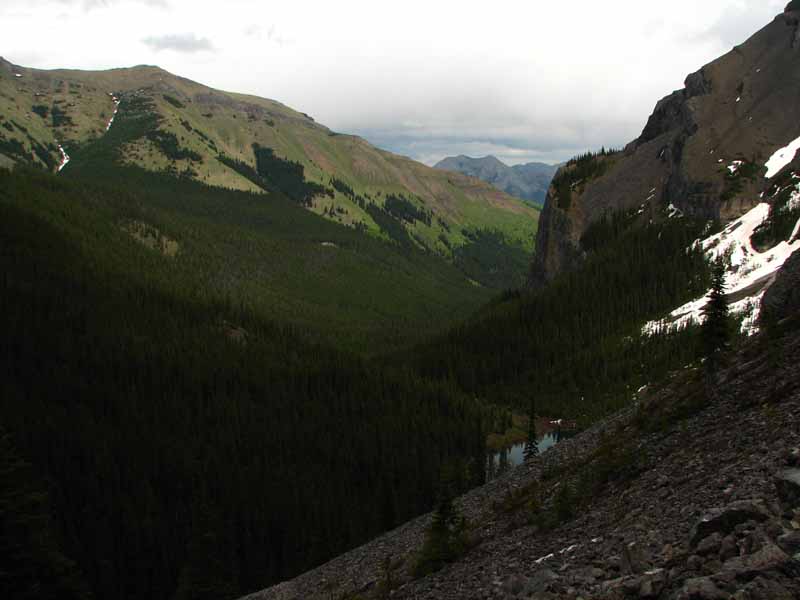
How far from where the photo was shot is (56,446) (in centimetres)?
12594

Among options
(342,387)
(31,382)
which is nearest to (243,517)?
(342,387)

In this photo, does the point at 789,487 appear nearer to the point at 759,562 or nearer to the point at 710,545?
the point at 710,545

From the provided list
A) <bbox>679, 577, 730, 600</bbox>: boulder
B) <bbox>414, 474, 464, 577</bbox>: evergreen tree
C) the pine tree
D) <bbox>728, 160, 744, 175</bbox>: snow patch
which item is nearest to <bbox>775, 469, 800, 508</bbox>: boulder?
<bbox>679, 577, 730, 600</bbox>: boulder

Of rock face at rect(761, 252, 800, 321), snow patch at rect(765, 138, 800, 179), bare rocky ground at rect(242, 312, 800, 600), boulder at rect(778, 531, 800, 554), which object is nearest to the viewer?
boulder at rect(778, 531, 800, 554)

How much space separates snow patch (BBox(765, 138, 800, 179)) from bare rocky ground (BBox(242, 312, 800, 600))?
14535 cm

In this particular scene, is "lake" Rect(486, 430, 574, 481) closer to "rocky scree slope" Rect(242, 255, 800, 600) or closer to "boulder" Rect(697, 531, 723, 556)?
"rocky scree slope" Rect(242, 255, 800, 600)

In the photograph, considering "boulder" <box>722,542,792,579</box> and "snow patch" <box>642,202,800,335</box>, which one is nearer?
"boulder" <box>722,542,792,579</box>

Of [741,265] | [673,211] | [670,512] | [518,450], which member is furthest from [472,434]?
[670,512]

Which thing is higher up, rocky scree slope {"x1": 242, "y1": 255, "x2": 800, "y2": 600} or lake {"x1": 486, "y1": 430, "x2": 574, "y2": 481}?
rocky scree slope {"x1": 242, "y1": 255, "x2": 800, "y2": 600}

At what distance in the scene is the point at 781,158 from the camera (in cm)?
16375

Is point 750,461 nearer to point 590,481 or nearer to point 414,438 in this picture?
point 590,481

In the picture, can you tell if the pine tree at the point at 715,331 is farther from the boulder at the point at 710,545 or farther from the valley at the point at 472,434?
the boulder at the point at 710,545

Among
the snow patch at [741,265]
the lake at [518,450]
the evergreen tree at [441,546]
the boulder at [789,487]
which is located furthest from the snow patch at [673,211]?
the boulder at [789,487]

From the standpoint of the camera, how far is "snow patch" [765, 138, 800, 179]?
160m
